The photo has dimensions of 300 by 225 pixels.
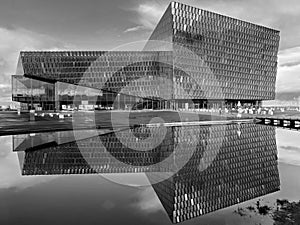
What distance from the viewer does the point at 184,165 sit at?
13570 mm

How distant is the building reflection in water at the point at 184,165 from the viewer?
941 centimetres

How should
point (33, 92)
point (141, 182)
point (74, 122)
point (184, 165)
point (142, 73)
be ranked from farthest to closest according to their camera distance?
point (33, 92) → point (142, 73) → point (74, 122) → point (184, 165) → point (141, 182)

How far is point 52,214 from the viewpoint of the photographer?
7777 mm

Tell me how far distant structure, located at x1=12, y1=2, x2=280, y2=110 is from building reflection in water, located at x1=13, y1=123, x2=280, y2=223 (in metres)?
65.5

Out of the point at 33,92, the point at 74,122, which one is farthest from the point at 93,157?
the point at 33,92

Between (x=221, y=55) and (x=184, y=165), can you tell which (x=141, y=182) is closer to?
(x=184, y=165)

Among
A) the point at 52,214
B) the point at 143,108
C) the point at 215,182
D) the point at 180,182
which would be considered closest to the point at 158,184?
the point at 180,182

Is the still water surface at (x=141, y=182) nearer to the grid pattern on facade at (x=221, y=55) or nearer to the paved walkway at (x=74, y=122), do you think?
the paved walkway at (x=74, y=122)

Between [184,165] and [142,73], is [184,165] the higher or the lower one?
the lower one

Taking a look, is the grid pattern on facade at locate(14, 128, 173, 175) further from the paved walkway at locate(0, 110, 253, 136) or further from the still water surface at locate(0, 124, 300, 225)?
the paved walkway at locate(0, 110, 253, 136)

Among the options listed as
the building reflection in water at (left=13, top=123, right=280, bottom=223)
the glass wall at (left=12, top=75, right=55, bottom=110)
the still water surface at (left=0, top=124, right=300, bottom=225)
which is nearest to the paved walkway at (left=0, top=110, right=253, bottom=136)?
the building reflection in water at (left=13, top=123, right=280, bottom=223)

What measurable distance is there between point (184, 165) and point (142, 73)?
76.0 m

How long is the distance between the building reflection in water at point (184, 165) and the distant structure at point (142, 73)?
65.5 m

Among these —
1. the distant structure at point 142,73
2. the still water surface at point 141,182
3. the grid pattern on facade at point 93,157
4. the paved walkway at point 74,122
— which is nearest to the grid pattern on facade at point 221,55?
the distant structure at point 142,73
